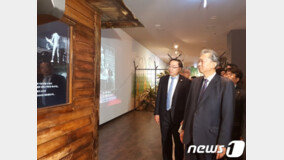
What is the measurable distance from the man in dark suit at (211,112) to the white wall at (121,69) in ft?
13.5

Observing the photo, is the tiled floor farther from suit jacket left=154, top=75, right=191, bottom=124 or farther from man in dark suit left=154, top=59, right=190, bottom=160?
suit jacket left=154, top=75, right=191, bottom=124

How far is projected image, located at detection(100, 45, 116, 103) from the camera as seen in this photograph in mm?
5617

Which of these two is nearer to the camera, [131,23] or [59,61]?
[59,61]

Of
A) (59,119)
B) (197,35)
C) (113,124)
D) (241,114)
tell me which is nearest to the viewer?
(59,119)

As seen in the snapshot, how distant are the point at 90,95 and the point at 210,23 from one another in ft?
15.7

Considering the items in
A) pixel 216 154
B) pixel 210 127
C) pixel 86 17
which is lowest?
pixel 216 154

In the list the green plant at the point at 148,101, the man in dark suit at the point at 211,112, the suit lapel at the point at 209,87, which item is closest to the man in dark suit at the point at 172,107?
the man in dark suit at the point at 211,112

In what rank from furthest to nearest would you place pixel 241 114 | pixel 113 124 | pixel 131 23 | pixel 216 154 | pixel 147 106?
pixel 147 106, pixel 113 124, pixel 131 23, pixel 241 114, pixel 216 154

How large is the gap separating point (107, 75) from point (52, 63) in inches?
156

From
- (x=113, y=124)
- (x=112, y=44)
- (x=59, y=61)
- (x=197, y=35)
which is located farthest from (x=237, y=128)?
(x=197, y=35)

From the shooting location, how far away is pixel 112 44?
6.37 metres

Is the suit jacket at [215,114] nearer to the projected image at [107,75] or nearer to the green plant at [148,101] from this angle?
the projected image at [107,75]

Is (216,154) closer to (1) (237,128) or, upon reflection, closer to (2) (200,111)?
(2) (200,111)

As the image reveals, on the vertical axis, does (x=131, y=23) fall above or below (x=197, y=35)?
below
